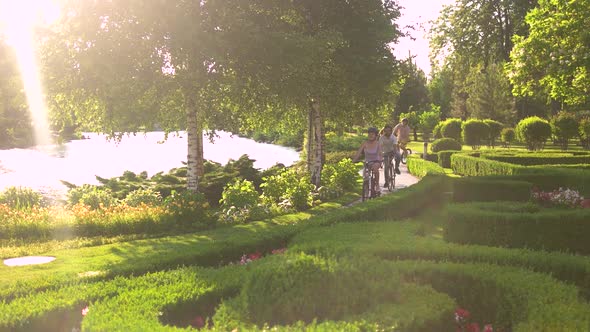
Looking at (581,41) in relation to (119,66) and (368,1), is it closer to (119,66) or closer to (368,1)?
(368,1)

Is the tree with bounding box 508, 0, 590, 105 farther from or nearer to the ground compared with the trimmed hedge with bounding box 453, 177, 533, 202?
farther from the ground

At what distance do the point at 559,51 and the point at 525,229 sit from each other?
1394 centimetres

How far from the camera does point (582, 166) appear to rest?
17609mm

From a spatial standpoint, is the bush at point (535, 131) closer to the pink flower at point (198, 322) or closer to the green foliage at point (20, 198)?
the green foliage at point (20, 198)

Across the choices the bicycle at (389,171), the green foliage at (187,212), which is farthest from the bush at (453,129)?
the green foliage at (187,212)

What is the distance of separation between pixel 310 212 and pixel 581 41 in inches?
514

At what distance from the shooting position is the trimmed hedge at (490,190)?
12172 millimetres

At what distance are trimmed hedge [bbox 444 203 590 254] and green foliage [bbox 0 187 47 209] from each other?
1270 cm

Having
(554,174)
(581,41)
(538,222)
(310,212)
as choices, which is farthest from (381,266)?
(581,41)

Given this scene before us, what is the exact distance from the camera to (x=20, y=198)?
1570cm

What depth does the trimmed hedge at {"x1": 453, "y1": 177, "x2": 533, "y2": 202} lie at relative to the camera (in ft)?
39.9

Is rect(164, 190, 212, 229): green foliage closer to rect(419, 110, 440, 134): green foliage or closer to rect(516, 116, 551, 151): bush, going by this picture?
rect(516, 116, 551, 151): bush

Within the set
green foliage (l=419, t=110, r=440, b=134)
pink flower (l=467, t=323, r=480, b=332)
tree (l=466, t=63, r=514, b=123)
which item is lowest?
pink flower (l=467, t=323, r=480, b=332)

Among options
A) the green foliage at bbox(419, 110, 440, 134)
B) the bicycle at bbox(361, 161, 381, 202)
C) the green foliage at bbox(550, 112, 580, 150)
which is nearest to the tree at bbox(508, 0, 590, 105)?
the bicycle at bbox(361, 161, 381, 202)
